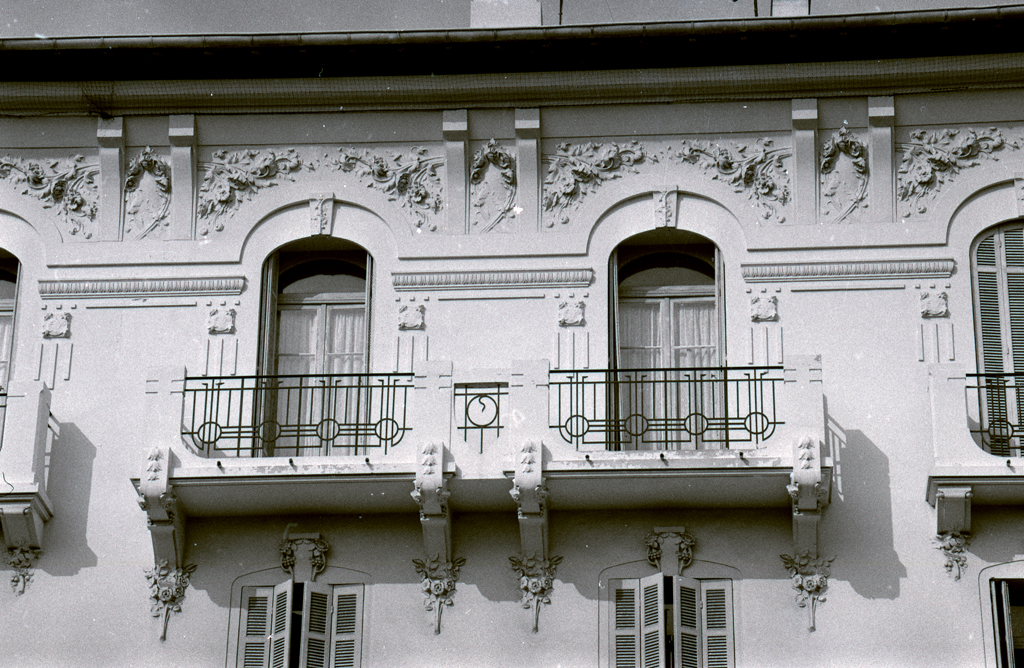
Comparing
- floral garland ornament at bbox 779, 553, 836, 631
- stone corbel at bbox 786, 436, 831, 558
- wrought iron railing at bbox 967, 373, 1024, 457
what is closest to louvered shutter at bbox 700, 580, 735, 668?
floral garland ornament at bbox 779, 553, 836, 631

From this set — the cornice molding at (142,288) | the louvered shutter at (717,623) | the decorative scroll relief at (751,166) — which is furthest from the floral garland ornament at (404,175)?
the louvered shutter at (717,623)

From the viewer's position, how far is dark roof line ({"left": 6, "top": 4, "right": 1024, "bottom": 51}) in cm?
1697

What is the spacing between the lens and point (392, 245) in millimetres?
17500

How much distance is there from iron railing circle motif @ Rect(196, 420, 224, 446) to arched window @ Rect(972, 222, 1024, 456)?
253 inches

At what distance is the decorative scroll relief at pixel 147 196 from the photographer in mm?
17688

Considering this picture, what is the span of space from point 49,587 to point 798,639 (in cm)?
618

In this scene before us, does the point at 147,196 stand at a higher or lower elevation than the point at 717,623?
higher

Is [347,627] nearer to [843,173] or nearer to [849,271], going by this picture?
[849,271]

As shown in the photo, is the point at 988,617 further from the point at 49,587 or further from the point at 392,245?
the point at 49,587

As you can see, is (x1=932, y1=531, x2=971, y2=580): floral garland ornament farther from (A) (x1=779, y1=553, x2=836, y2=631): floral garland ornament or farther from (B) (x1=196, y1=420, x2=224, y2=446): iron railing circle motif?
(B) (x1=196, y1=420, x2=224, y2=446): iron railing circle motif

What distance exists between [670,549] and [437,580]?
192 cm

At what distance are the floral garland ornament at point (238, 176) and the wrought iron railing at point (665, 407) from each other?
10.9 ft

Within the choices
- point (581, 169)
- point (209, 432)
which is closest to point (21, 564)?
point (209, 432)

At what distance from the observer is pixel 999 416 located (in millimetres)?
16375
